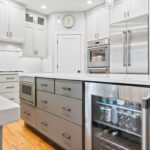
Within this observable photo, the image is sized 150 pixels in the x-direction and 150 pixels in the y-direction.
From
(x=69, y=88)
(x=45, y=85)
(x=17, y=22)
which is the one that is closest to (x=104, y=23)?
(x=17, y=22)

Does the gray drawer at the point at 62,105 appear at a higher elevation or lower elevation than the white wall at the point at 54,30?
lower

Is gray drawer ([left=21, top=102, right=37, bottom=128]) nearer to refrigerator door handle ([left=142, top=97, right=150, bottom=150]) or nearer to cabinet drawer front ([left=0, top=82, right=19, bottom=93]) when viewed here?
cabinet drawer front ([left=0, top=82, right=19, bottom=93])

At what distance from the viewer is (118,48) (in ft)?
10.1

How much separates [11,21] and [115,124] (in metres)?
3.50

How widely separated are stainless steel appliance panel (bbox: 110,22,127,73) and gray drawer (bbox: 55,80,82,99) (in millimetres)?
1927

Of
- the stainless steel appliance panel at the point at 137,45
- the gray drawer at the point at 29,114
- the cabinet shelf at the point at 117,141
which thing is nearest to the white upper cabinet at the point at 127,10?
the stainless steel appliance panel at the point at 137,45

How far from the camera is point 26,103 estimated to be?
2221 millimetres

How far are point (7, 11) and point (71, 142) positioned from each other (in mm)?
3449

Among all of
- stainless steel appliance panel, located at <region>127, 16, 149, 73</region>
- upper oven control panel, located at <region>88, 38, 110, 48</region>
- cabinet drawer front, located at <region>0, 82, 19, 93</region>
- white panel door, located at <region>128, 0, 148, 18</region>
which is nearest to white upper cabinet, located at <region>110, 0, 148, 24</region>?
white panel door, located at <region>128, 0, 148, 18</region>

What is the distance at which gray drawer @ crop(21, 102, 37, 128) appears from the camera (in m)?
2.02

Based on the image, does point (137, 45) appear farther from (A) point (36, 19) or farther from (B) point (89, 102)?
(A) point (36, 19)

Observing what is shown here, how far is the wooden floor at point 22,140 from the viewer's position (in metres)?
1.71

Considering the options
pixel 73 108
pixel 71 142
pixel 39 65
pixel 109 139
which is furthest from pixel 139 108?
pixel 39 65

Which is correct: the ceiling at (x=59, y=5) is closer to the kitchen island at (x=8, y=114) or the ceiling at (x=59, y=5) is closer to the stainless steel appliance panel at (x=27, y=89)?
the stainless steel appliance panel at (x=27, y=89)
